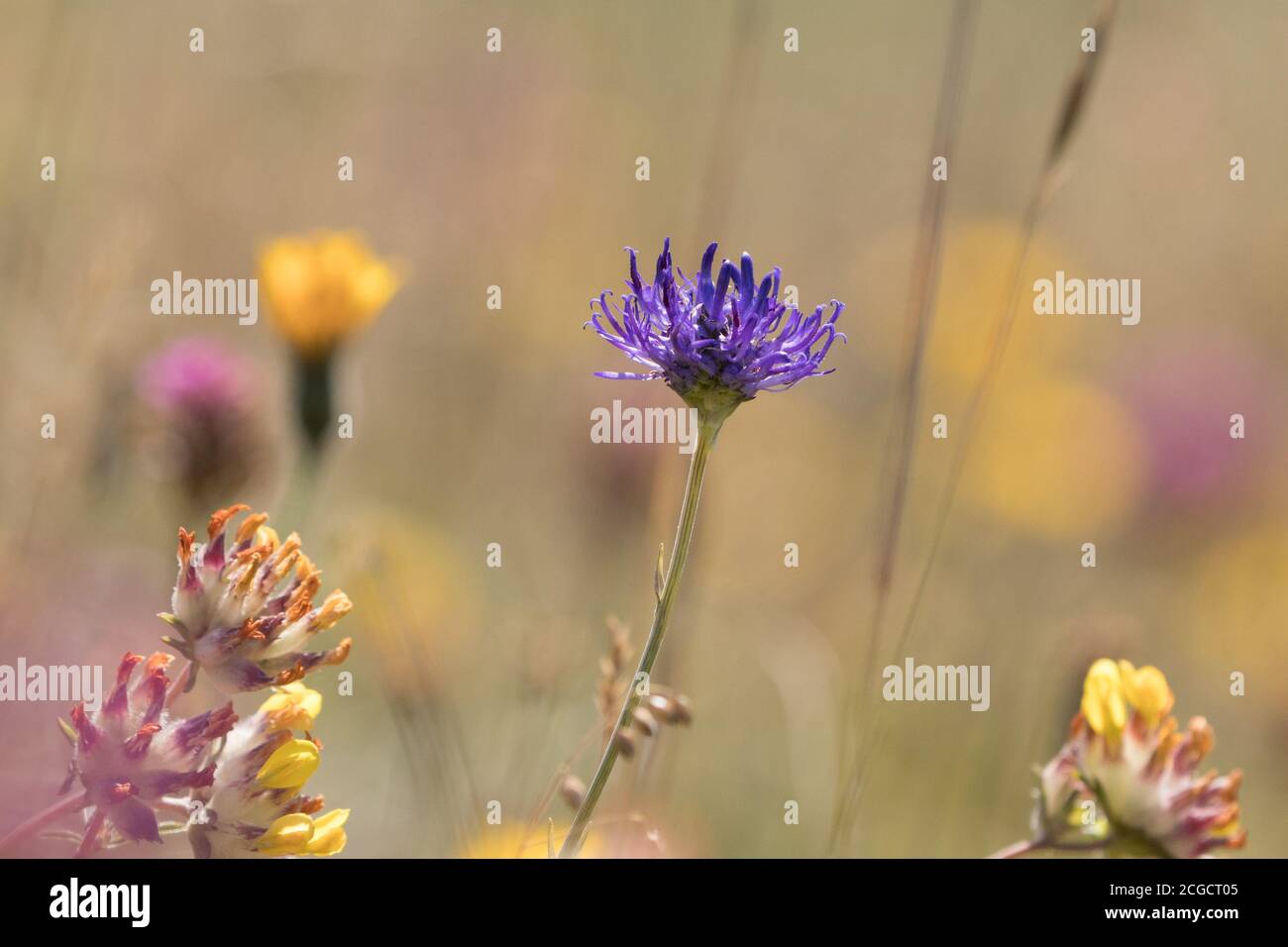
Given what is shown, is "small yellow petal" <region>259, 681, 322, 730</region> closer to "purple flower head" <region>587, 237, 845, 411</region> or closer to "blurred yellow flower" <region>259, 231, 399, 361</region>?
"purple flower head" <region>587, 237, 845, 411</region>

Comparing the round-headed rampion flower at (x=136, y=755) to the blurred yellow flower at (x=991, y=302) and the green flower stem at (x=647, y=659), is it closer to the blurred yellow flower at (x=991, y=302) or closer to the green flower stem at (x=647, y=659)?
the green flower stem at (x=647, y=659)

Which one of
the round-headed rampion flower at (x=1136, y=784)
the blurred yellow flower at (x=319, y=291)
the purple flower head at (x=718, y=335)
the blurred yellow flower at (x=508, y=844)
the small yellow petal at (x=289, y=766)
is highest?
the blurred yellow flower at (x=319, y=291)

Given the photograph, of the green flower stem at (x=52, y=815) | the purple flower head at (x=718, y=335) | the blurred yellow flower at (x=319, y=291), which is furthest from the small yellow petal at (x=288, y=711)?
the blurred yellow flower at (x=319, y=291)

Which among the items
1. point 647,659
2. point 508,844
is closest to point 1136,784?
point 647,659

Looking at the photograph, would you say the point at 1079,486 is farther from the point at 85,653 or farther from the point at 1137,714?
the point at 85,653

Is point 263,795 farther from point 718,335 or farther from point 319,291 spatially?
point 319,291
